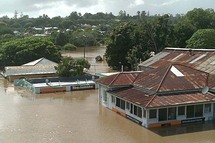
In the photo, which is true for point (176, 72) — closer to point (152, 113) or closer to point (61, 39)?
point (152, 113)

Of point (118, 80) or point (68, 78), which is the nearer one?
point (118, 80)

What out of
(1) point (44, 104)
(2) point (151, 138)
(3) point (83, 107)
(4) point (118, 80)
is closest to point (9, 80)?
(1) point (44, 104)

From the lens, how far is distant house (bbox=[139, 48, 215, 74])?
95.4ft

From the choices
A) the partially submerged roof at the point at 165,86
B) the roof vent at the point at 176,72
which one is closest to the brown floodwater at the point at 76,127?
the partially submerged roof at the point at 165,86

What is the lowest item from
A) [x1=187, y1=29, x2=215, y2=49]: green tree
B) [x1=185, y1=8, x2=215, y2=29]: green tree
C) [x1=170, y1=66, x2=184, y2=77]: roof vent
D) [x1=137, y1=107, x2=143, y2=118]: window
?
[x1=137, y1=107, x2=143, y2=118]: window

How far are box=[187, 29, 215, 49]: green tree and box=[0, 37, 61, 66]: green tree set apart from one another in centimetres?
2044

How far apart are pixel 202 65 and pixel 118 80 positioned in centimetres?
727

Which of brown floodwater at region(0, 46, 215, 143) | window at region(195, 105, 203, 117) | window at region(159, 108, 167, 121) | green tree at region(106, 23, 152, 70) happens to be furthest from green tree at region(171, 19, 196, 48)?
window at region(159, 108, 167, 121)

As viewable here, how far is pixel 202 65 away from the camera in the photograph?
96.1ft

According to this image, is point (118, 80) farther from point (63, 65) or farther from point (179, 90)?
point (63, 65)

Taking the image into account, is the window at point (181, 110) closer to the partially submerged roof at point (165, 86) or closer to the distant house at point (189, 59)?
the partially submerged roof at point (165, 86)

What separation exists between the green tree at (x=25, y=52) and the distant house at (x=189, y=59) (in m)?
21.6

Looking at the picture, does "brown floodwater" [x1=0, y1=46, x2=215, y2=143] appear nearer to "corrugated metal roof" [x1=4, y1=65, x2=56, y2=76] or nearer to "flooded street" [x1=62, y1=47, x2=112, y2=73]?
"corrugated metal roof" [x1=4, y1=65, x2=56, y2=76]

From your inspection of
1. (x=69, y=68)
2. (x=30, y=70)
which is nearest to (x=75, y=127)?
(x=69, y=68)
